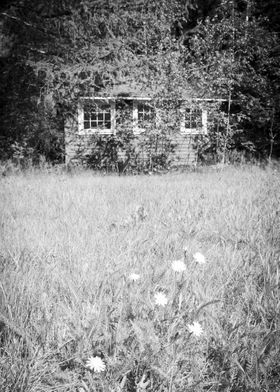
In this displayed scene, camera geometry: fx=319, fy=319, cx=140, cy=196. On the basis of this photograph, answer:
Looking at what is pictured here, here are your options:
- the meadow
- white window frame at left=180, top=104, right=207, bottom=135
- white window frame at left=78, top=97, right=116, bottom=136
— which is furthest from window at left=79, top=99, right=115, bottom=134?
the meadow

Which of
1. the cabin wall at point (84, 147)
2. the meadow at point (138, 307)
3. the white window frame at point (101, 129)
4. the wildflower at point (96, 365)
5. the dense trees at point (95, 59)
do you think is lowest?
the meadow at point (138, 307)

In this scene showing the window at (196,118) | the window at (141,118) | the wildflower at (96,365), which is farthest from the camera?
the window at (196,118)

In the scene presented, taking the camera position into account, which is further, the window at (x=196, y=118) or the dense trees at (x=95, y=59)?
the window at (x=196, y=118)

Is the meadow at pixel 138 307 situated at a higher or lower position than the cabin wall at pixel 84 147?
lower

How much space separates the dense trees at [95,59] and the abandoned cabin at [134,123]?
0.59 meters

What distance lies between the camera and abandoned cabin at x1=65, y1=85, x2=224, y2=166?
11.8 metres

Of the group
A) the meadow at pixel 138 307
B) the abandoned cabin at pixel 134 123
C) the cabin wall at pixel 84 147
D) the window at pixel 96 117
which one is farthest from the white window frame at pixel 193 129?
the meadow at pixel 138 307

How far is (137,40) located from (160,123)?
289 centimetres

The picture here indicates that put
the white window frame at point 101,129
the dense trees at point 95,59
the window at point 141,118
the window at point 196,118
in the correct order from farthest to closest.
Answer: the white window frame at point 101,129, the window at point 196,118, the window at point 141,118, the dense trees at point 95,59

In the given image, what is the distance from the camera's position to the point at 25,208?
3.86m

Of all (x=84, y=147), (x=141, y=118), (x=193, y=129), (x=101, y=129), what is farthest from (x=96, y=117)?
(x=193, y=129)

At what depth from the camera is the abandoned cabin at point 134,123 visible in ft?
38.9

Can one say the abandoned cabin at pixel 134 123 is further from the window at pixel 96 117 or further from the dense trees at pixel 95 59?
the dense trees at pixel 95 59

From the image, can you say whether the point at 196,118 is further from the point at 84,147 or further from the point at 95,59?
the point at 84,147
